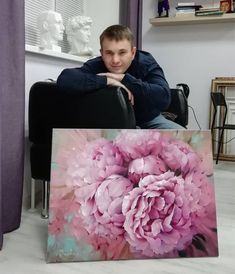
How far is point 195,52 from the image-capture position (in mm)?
3861

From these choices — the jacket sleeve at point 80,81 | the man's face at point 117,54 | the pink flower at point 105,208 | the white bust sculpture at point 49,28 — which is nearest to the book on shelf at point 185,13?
the white bust sculpture at point 49,28

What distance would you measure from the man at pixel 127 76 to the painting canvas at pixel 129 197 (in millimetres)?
268

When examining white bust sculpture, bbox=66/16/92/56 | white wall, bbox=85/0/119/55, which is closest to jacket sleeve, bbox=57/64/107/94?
white bust sculpture, bbox=66/16/92/56

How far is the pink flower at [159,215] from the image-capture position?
144cm

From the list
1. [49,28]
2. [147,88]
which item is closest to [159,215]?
[147,88]

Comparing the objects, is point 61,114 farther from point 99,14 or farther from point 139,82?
point 99,14

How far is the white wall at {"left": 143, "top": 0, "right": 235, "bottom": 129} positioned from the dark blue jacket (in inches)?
80.9

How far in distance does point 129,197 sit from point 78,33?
170 centimetres

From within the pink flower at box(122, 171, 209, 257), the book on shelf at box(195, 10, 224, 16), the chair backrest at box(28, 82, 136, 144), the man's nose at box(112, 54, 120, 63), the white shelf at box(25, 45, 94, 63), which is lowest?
the pink flower at box(122, 171, 209, 257)

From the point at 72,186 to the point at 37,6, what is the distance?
5.20 feet

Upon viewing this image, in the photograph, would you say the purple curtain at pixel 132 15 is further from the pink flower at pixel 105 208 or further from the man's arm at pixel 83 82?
the pink flower at pixel 105 208

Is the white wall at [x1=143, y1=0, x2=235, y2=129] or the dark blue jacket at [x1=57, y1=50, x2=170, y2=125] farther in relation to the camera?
the white wall at [x1=143, y1=0, x2=235, y2=129]

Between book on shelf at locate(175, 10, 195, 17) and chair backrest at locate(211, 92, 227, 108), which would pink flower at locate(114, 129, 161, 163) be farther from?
book on shelf at locate(175, 10, 195, 17)

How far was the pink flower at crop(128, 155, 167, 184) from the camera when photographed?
1462 mm
